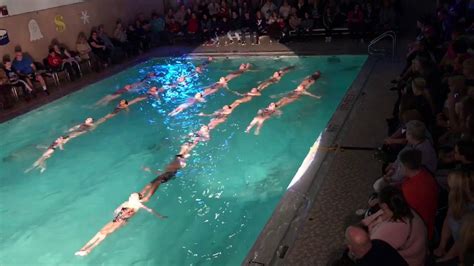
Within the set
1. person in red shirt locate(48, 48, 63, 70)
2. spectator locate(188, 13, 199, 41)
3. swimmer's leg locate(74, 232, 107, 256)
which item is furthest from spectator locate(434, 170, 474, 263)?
spectator locate(188, 13, 199, 41)

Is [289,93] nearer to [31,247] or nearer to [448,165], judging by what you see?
[448,165]

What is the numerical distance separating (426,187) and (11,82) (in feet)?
34.8

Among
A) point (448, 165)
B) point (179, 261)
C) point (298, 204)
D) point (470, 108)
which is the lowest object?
point (179, 261)

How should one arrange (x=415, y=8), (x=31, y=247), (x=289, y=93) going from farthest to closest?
(x=415, y=8) → (x=289, y=93) → (x=31, y=247)

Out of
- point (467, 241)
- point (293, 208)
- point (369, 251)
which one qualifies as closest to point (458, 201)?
point (467, 241)

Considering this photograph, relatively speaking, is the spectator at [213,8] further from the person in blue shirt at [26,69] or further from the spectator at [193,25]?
the person in blue shirt at [26,69]

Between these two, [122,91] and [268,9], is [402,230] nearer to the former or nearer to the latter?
[122,91]

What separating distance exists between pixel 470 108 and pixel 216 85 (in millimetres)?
7403

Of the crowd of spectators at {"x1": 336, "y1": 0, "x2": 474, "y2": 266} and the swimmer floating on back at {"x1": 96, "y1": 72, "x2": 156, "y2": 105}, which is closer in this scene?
the crowd of spectators at {"x1": 336, "y1": 0, "x2": 474, "y2": 266}

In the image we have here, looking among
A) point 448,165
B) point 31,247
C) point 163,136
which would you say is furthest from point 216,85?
point 448,165

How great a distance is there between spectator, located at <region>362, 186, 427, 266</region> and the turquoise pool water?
237cm

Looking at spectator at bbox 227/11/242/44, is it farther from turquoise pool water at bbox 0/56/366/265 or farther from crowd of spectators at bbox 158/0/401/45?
turquoise pool water at bbox 0/56/366/265

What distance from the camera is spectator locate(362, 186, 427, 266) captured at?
3100 mm

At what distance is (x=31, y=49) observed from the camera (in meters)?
12.5
